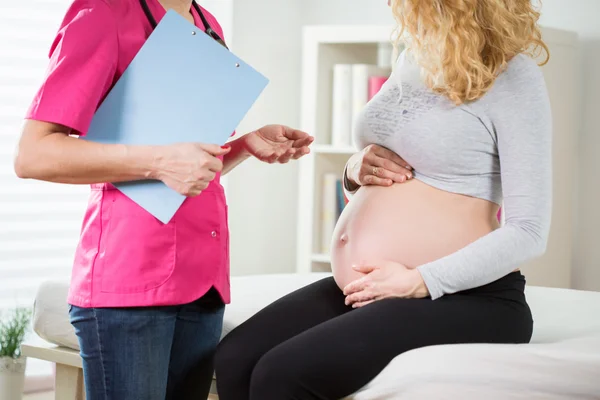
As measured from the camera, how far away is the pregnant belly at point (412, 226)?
49.9 inches

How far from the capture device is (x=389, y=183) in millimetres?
1348

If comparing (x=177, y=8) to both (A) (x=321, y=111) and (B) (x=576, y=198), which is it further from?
(B) (x=576, y=198)

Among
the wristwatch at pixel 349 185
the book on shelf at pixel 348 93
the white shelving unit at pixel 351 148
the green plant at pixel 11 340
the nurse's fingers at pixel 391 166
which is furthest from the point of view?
the book on shelf at pixel 348 93

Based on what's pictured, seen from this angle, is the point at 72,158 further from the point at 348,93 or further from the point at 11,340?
the point at 348,93

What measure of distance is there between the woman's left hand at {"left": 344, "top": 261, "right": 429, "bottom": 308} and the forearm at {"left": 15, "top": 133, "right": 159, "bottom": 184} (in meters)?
0.41

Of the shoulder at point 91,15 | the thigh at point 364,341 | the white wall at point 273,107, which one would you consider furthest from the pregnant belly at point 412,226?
the white wall at point 273,107

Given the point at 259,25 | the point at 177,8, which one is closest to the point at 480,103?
the point at 177,8

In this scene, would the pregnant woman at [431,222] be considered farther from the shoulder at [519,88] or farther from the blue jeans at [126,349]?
the blue jeans at [126,349]

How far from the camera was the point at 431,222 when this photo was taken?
50.4 inches

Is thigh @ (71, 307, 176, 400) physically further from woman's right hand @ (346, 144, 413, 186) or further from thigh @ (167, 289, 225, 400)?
woman's right hand @ (346, 144, 413, 186)

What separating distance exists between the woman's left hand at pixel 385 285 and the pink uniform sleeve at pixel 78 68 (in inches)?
20.0

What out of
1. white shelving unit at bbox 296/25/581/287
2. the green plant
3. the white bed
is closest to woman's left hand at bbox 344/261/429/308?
the white bed

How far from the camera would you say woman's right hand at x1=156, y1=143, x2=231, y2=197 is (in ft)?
3.35

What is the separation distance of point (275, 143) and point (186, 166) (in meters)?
0.32
